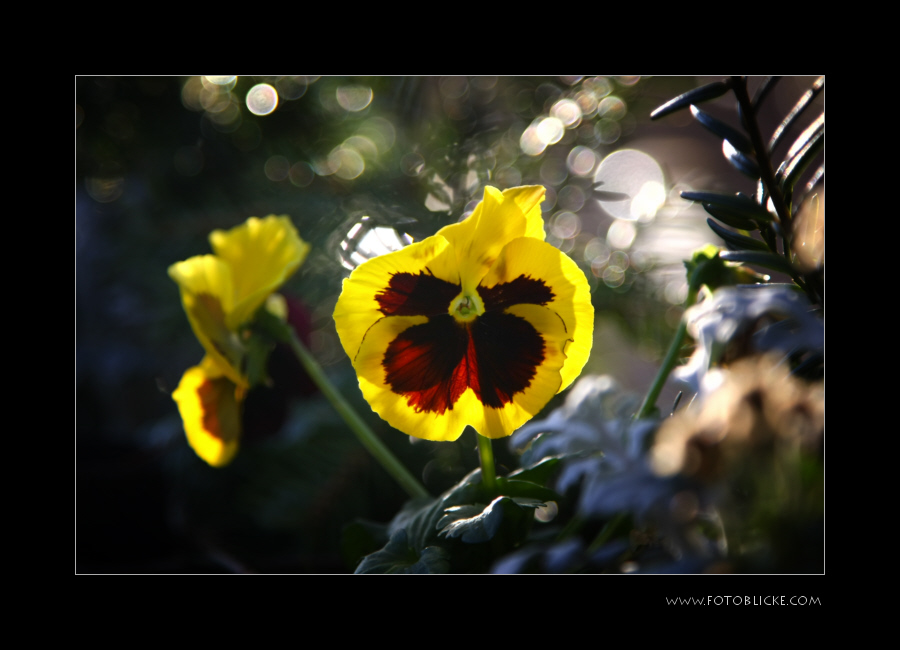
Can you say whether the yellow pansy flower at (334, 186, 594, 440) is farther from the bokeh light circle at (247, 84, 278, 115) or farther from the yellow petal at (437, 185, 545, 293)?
the bokeh light circle at (247, 84, 278, 115)

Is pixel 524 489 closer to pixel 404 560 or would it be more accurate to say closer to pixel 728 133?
pixel 404 560

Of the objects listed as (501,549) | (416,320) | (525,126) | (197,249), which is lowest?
(501,549)

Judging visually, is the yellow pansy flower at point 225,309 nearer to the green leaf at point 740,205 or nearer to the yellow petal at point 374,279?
the yellow petal at point 374,279

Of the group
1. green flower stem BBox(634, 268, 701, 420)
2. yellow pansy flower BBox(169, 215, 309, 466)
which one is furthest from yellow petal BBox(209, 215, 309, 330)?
green flower stem BBox(634, 268, 701, 420)

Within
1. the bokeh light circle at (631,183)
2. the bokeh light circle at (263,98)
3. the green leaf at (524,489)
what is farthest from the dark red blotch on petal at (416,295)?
the bokeh light circle at (263,98)

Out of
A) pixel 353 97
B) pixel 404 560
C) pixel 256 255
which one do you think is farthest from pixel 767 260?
pixel 353 97
